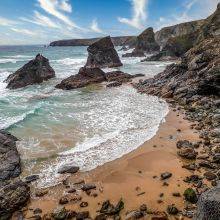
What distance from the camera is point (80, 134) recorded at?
78.5 feet

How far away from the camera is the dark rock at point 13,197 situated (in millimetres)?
13875

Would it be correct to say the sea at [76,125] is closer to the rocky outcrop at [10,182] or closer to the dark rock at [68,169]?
the dark rock at [68,169]

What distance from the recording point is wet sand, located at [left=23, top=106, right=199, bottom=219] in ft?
46.8

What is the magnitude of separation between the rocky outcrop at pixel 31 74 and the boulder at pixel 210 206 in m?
45.7

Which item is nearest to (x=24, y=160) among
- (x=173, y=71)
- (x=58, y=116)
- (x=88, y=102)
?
(x=58, y=116)

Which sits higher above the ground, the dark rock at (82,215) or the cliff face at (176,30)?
the cliff face at (176,30)

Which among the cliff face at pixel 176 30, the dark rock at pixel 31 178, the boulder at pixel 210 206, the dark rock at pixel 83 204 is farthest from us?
the cliff face at pixel 176 30

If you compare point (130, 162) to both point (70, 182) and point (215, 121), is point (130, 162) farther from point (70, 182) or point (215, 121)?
point (215, 121)

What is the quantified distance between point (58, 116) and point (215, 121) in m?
13.8

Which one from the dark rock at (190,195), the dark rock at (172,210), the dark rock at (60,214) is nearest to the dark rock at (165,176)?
the dark rock at (190,195)

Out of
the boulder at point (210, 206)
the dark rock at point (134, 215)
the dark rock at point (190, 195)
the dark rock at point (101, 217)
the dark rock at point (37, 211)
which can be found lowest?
the dark rock at point (37, 211)

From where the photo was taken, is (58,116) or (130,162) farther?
(58,116)

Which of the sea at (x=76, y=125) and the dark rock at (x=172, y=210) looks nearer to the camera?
the dark rock at (x=172, y=210)

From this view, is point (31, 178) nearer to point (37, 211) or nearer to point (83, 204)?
point (37, 211)
